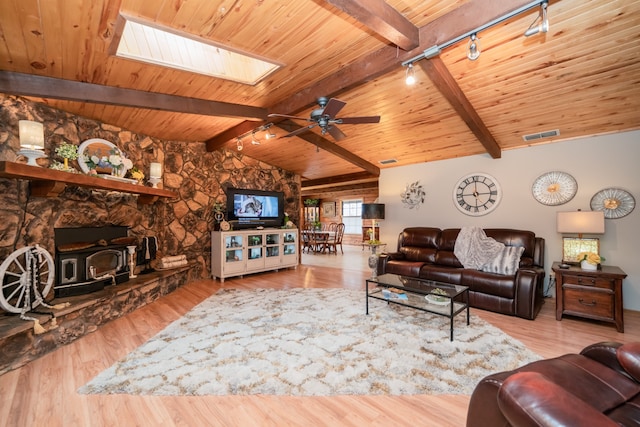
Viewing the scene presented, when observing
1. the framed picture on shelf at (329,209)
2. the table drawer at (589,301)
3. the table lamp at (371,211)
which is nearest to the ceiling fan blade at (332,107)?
the table lamp at (371,211)

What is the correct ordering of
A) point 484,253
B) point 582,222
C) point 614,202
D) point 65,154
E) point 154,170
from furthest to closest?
point 154,170 < point 484,253 < point 614,202 < point 582,222 < point 65,154

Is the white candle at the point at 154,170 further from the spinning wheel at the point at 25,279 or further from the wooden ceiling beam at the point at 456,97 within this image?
the wooden ceiling beam at the point at 456,97

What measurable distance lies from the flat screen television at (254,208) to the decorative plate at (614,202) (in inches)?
212

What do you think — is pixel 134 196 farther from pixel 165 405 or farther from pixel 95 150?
pixel 165 405

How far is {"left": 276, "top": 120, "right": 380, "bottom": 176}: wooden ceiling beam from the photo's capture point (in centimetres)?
440

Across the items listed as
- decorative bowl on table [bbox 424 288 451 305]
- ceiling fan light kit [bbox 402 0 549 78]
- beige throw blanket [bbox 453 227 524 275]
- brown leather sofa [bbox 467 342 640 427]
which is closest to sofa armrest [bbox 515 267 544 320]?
beige throw blanket [bbox 453 227 524 275]

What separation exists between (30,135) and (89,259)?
1475 mm

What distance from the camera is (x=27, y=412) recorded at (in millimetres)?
1717

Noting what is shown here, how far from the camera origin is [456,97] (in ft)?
10.2

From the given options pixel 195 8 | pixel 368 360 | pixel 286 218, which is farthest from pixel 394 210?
pixel 195 8

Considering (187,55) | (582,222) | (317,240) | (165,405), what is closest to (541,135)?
(582,222)

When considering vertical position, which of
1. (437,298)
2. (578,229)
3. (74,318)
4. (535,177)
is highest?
(535,177)

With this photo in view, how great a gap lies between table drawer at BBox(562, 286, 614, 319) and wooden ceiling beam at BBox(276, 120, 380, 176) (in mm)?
3773

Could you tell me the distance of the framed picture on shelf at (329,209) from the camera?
1195 centimetres
